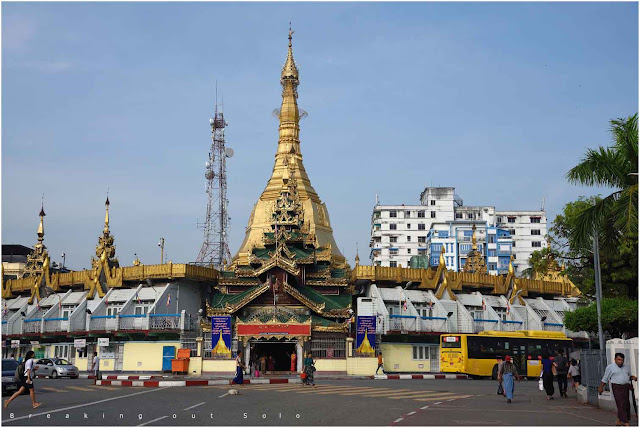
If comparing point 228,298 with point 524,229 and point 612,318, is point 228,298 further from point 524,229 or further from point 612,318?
point 524,229

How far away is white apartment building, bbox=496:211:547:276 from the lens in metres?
108

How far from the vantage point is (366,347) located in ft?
156

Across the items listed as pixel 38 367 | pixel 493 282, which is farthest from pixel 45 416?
pixel 493 282

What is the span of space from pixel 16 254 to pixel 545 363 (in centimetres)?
9614

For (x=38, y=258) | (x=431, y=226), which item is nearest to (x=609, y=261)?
(x=38, y=258)

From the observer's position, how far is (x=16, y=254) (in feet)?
352

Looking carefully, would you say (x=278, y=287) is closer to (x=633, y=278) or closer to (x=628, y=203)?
(x=633, y=278)

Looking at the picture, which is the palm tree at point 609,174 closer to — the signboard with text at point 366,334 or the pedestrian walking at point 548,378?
the pedestrian walking at point 548,378

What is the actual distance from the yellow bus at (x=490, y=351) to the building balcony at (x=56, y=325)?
28.2m

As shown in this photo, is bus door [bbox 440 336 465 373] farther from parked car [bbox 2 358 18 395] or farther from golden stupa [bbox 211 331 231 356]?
parked car [bbox 2 358 18 395]

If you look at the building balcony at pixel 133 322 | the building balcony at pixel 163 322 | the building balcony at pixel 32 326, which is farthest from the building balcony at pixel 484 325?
the building balcony at pixel 32 326

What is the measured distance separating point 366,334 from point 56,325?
23.8m

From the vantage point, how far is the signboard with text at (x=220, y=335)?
4606 centimetres

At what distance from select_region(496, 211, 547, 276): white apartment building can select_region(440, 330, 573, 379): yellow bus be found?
64759 millimetres
